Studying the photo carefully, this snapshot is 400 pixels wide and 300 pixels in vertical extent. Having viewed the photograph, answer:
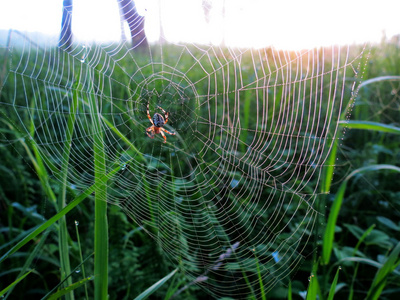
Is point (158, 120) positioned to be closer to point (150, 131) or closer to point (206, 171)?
point (150, 131)

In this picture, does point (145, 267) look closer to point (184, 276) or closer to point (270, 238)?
point (184, 276)

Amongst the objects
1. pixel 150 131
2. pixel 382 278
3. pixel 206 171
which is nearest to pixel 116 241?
pixel 206 171

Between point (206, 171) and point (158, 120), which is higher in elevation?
point (158, 120)

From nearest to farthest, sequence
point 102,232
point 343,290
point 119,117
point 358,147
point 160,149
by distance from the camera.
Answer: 1. point 102,232
2. point 343,290
3. point 160,149
4. point 119,117
5. point 358,147

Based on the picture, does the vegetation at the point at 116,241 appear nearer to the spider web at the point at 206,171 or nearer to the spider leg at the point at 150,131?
the spider web at the point at 206,171

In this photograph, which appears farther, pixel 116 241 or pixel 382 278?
pixel 116 241

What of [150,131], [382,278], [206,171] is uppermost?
[150,131]

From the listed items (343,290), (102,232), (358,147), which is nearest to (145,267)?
(102,232)

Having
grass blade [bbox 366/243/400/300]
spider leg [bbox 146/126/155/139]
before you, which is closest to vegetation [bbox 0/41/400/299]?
Result: grass blade [bbox 366/243/400/300]

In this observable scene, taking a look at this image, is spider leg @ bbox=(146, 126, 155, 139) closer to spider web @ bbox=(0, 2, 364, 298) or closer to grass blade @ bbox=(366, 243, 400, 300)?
spider web @ bbox=(0, 2, 364, 298)
